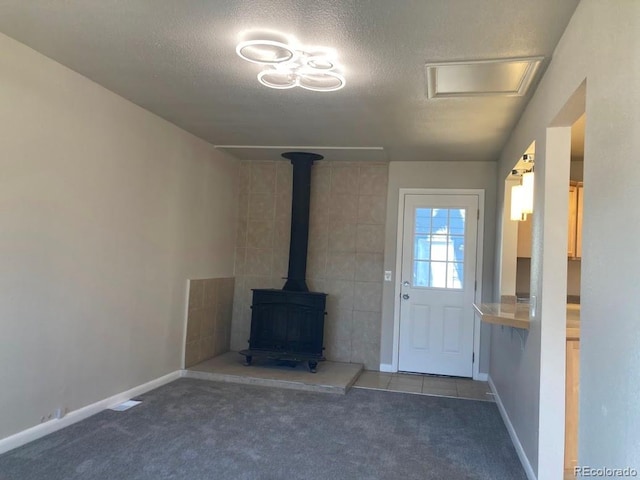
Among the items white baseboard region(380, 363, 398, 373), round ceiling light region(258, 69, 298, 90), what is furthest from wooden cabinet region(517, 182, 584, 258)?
round ceiling light region(258, 69, 298, 90)

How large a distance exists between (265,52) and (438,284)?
3.40m

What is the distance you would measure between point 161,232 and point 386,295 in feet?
8.32

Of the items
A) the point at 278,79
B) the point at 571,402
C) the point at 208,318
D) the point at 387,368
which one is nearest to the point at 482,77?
the point at 278,79

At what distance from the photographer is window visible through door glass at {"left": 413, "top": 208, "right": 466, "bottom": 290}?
17.0 feet

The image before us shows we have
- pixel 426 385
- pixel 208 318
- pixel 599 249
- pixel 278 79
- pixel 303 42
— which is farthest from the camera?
pixel 208 318

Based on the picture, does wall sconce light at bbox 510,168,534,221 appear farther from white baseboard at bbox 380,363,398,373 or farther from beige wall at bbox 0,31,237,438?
beige wall at bbox 0,31,237,438

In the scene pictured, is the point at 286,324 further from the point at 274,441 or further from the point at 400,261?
the point at 274,441

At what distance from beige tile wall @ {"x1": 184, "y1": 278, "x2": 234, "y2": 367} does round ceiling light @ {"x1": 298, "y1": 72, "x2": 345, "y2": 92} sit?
249 centimetres

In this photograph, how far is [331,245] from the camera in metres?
5.49

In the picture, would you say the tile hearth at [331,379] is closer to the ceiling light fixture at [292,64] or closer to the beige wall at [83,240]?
the beige wall at [83,240]

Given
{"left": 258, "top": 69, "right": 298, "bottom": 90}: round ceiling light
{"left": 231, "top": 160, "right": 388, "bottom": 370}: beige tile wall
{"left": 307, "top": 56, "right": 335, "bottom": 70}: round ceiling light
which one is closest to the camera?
{"left": 307, "top": 56, "right": 335, "bottom": 70}: round ceiling light

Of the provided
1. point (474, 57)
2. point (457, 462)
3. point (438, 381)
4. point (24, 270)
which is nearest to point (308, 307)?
point (438, 381)

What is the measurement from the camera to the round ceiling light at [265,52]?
8.12ft

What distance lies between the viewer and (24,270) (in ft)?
9.23
